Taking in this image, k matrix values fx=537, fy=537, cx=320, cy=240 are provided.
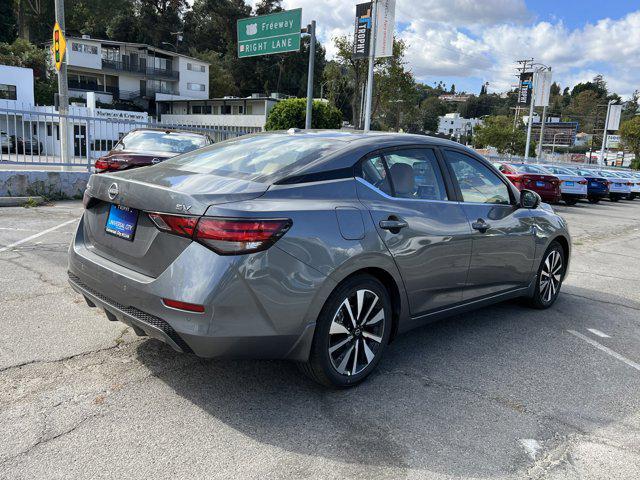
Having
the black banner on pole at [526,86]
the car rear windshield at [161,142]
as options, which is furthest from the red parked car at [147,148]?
the black banner on pole at [526,86]

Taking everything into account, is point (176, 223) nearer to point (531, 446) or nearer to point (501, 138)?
point (531, 446)

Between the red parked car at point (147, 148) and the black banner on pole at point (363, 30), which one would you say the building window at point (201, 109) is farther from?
the red parked car at point (147, 148)

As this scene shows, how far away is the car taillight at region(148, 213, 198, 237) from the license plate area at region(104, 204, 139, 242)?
0.24 metres

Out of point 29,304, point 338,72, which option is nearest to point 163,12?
point 338,72

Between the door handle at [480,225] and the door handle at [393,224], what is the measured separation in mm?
890

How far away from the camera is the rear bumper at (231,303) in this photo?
9.21 feet

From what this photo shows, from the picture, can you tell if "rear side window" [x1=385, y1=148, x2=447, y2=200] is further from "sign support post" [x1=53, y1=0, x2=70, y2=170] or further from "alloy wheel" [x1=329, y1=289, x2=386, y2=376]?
"sign support post" [x1=53, y1=0, x2=70, y2=170]

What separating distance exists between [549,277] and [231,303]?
395 centimetres

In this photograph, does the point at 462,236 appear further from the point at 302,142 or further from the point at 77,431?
the point at 77,431

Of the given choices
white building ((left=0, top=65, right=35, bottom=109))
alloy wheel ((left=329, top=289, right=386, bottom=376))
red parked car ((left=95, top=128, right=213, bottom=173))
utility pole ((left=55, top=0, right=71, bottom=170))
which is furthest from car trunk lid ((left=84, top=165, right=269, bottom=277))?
white building ((left=0, top=65, right=35, bottom=109))

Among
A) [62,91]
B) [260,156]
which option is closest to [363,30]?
[62,91]

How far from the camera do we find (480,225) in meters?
4.29

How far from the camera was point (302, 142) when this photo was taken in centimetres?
385

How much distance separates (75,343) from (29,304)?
1054 mm
